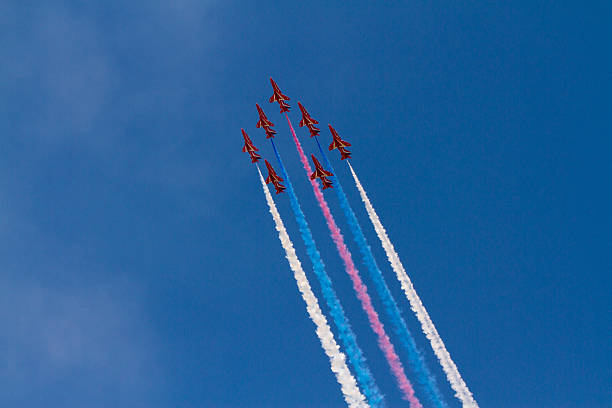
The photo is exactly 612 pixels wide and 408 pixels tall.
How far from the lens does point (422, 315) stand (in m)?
62.5

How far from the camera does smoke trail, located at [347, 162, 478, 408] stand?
60.2 metres

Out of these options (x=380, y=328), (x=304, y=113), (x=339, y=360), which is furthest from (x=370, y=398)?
(x=304, y=113)

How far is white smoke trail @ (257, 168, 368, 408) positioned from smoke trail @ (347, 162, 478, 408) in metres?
11.1

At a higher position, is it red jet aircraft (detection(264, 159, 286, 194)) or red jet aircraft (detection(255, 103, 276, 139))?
red jet aircraft (detection(255, 103, 276, 139))

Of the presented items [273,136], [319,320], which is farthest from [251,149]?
[319,320]

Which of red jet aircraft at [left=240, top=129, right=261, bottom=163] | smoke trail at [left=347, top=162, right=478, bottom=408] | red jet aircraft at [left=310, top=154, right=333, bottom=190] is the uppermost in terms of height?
red jet aircraft at [left=240, top=129, right=261, bottom=163]

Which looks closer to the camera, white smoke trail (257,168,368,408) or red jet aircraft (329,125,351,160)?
white smoke trail (257,168,368,408)

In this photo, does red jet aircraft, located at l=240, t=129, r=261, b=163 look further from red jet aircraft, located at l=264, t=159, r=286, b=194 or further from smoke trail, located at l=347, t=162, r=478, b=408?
smoke trail, located at l=347, t=162, r=478, b=408

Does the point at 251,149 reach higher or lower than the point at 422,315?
higher

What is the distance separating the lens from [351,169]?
67.2 metres

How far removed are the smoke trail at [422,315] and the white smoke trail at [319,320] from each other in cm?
1112

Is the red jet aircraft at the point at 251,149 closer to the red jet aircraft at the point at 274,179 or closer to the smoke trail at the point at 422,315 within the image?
the red jet aircraft at the point at 274,179

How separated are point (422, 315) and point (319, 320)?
13.0m

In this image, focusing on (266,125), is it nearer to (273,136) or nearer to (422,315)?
(273,136)
